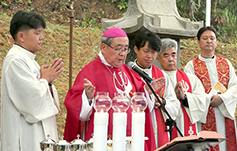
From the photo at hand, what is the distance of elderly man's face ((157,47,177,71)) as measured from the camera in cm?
454

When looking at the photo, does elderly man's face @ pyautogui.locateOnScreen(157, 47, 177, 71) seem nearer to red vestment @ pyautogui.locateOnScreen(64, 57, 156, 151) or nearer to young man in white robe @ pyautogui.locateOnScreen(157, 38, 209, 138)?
young man in white robe @ pyautogui.locateOnScreen(157, 38, 209, 138)

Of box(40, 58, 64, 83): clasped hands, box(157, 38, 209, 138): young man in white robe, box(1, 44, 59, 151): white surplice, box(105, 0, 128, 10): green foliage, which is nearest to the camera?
box(1, 44, 59, 151): white surplice

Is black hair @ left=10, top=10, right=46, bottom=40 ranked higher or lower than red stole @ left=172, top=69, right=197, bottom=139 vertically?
higher

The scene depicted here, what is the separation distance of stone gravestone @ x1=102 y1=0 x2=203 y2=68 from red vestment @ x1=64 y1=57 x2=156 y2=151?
998mm

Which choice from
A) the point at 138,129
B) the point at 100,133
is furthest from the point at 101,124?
the point at 138,129

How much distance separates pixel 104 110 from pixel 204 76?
131 inches

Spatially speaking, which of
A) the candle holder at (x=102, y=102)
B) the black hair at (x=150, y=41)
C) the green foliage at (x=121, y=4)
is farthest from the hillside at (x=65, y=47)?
Answer: the candle holder at (x=102, y=102)

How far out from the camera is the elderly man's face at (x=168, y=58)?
14.9ft

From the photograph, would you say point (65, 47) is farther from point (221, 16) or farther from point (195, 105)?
Result: point (221, 16)

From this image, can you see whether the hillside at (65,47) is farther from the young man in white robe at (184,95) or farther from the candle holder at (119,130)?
the candle holder at (119,130)

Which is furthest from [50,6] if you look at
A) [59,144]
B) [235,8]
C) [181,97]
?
[59,144]

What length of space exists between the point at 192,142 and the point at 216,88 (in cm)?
314

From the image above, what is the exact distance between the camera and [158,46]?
4.07 metres

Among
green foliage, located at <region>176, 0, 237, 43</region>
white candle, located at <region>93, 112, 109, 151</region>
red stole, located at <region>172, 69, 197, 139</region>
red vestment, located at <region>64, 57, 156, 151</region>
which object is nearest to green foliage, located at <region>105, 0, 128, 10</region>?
green foliage, located at <region>176, 0, 237, 43</region>
